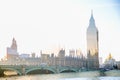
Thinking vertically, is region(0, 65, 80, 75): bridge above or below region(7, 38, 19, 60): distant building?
below

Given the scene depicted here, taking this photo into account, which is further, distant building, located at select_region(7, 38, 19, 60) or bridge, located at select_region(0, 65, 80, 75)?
distant building, located at select_region(7, 38, 19, 60)

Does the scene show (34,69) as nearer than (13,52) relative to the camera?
Yes

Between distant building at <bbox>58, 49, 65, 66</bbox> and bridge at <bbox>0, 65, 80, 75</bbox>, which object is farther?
distant building at <bbox>58, 49, 65, 66</bbox>

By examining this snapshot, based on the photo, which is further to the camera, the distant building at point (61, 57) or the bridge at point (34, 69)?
the distant building at point (61, 57)

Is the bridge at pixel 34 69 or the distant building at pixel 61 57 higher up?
the distant building at pixel 61 57

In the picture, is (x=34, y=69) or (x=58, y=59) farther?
Answer: (x=58, y=59)

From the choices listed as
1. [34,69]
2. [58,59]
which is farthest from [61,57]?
[34,69]

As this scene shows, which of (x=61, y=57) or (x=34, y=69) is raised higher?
(x=61, y=57)

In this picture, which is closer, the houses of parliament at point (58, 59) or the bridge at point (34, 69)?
the bridge at point (34, 69)

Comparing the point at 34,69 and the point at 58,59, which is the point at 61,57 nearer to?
the point at 58,59

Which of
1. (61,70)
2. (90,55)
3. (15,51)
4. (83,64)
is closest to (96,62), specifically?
(90,55)

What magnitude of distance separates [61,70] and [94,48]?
9030 millimetres

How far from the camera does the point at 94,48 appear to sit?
23.5 meters

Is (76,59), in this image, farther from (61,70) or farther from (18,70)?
(18,70)
